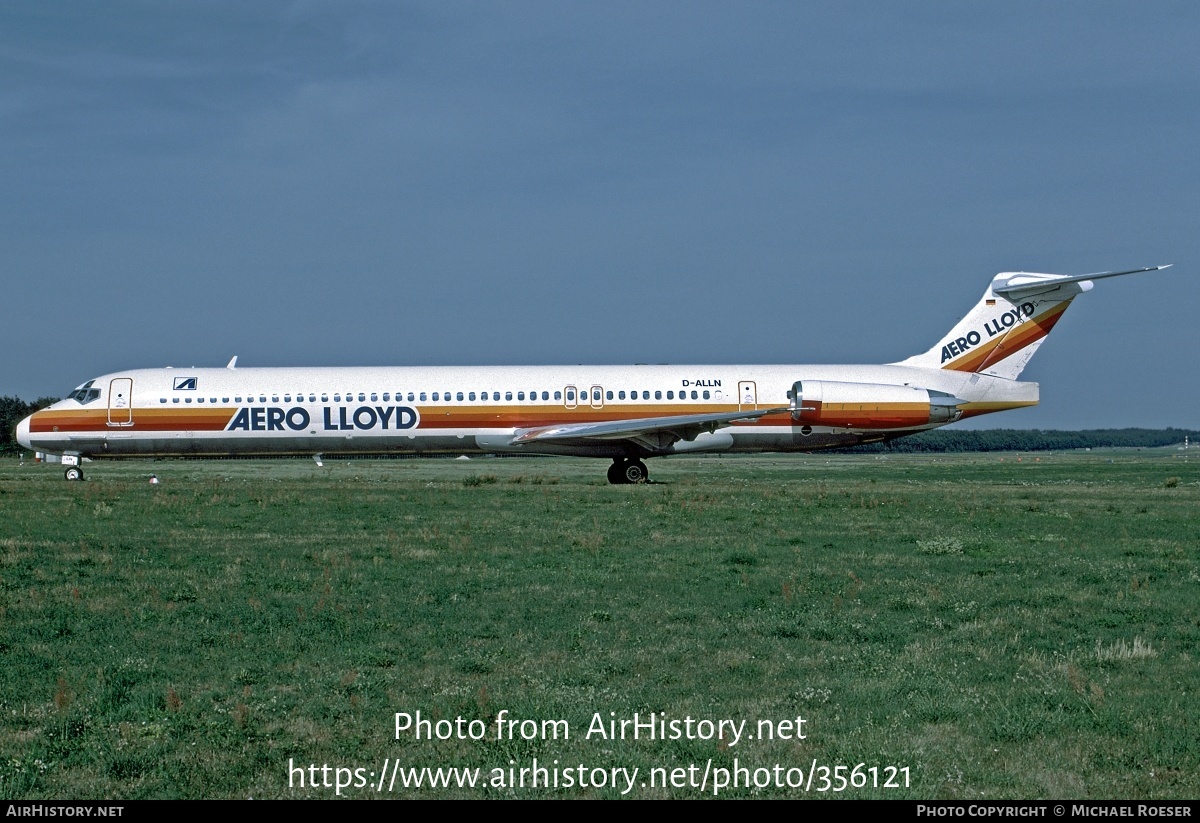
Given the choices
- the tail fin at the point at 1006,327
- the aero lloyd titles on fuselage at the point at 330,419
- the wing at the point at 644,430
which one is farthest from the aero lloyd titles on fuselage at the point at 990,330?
the aero lloyd titles on fuselage at the point at 330,419

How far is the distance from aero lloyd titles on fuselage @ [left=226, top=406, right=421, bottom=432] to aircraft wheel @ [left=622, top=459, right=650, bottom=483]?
6.28m

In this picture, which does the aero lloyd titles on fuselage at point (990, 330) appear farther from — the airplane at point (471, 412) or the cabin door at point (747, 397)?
the cabin door at point (747, 397)

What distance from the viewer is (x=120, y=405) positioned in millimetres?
34156

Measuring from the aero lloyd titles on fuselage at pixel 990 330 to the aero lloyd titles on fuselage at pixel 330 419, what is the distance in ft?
55.1

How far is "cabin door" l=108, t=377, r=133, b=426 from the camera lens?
3406cm

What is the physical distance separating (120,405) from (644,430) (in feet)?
51.2

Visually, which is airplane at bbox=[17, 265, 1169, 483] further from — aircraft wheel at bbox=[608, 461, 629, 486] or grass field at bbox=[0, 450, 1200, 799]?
grass field at bbox=[0, 450, 1200, 799]

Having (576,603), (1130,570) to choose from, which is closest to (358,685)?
(576,603)

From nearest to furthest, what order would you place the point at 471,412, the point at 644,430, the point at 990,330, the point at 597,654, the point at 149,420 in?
the point at 597,654
the point at 644,430
the point at 471,412
the point at 149,420
the point at 990,330

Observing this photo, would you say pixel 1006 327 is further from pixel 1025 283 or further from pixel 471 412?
pixel 471 412

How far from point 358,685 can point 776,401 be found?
27.3 m

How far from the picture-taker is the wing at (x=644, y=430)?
3228 centimetres

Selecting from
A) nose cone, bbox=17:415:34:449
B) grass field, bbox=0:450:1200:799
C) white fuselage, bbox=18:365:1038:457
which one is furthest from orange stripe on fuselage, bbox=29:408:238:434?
grass field, bbox=0:450:1200:799

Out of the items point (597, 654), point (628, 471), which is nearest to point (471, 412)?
point (628, 471)
